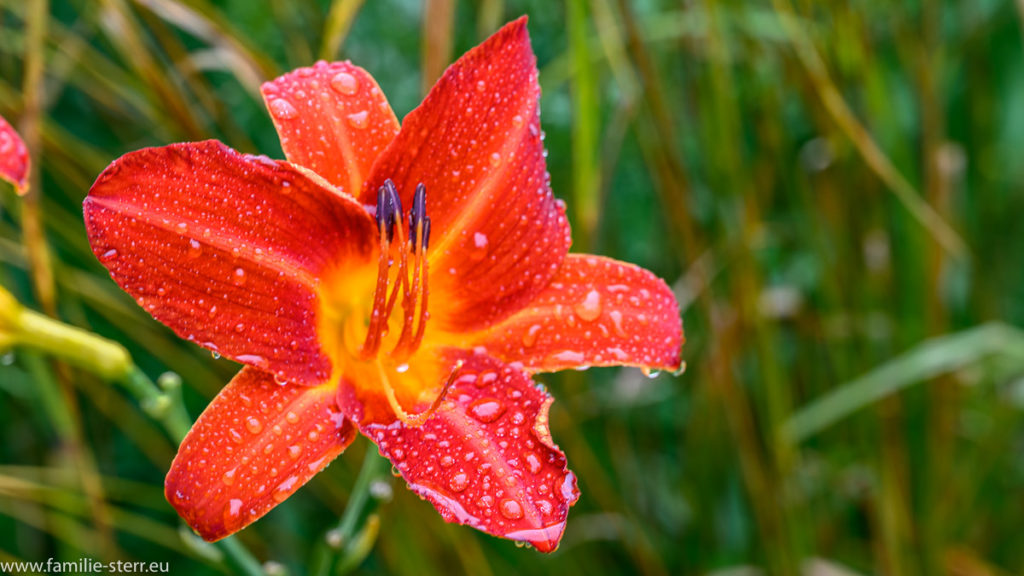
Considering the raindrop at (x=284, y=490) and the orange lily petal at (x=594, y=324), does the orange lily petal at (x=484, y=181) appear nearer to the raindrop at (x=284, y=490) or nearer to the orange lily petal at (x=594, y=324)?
the orange lily petal at (x=594, y=324)

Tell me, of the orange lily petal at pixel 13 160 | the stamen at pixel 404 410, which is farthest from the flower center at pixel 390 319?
the orange lily petal at pixel 13 160

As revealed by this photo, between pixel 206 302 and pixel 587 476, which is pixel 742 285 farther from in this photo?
pixel 206 302

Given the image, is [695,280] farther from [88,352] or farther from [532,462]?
[88,352]

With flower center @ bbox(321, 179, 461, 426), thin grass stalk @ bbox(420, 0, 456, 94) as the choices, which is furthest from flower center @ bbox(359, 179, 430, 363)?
thin grass stalk @ bbox(420, 0, 456, 94)

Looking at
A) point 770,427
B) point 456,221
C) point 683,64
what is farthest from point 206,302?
point 683,64

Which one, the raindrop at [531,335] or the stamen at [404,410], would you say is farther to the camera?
the raindrop at [531,335]

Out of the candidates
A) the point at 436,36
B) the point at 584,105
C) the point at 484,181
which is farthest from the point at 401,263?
the point at 436,36

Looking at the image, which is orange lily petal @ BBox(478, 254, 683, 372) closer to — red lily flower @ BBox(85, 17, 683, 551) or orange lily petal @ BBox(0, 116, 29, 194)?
red lily flower @ BBox(85, 17, 683, 551)

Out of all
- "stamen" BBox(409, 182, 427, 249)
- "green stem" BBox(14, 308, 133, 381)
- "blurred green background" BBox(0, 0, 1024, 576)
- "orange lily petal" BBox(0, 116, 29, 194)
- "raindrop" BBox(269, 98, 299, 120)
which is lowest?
"blurred green background" BBox(0, 0, 1024, 576)
